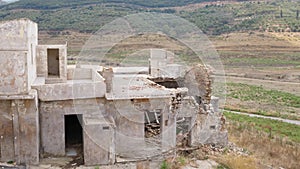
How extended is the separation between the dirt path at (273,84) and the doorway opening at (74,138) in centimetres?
3205

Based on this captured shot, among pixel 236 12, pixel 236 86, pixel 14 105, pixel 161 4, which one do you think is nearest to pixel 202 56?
pixel 236 86

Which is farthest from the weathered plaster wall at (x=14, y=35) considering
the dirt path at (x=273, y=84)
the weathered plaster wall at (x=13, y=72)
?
the dirt path at (x=273, y=84)

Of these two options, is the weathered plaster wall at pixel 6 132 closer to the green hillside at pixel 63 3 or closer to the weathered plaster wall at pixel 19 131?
the weathered plaster wall at pixel 19 131

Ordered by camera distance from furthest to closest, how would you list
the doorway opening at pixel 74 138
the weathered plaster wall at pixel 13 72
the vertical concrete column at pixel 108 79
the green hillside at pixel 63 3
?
the green hillside at pixel 63 3 < the vertical concrete column at pixel 108 79 < the doorway opening at pixel 74 138 < the weathered plaster wall at pixel 13 72

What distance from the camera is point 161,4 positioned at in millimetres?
96125

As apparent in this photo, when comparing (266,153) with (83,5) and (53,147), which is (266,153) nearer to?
(53,147)

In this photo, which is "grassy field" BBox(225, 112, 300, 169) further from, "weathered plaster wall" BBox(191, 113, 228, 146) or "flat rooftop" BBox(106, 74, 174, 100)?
"flat rooftop" BBox(106, 74, 174, 100)

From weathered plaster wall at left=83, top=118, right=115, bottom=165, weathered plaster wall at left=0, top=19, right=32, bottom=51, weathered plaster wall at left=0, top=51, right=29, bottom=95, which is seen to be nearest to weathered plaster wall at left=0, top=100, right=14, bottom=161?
weathered plaster wall at left=0, top=51, right=29, bottom=95

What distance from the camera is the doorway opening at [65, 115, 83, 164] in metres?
14.4

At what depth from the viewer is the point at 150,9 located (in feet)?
288

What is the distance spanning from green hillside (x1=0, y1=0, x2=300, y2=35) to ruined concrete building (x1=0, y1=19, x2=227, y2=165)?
50.4 m

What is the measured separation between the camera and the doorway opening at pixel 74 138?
14.4 meters

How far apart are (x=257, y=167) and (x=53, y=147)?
7.80m

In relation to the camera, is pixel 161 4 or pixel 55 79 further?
pixel 161 4
